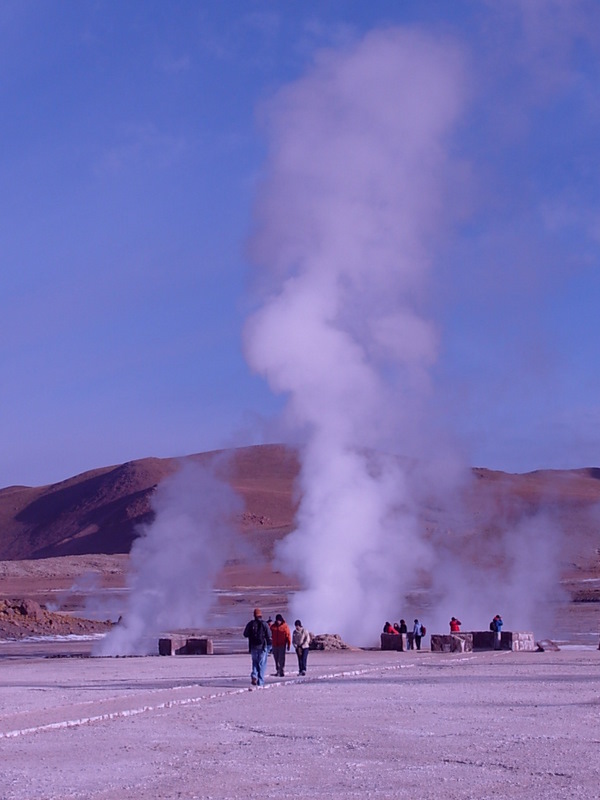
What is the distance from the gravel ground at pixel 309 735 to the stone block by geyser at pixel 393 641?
8686 millimetres

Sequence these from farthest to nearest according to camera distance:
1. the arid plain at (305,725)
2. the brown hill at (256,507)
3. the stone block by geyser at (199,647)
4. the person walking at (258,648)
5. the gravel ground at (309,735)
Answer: the brown hill at (256,507), the stone block by geyser at (199,647), the person walking at (258,648), the arid plain at (305,725), the gravel ground at (309,735)

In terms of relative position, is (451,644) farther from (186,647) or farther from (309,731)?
(309,731)

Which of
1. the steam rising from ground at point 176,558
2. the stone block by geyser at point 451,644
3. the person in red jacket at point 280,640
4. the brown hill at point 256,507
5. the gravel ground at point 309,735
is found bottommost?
the gravel ground at point 309,735

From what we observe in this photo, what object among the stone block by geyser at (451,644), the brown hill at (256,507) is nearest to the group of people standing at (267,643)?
the stone block by geyser at (451,644)

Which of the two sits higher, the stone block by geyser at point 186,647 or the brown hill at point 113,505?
the brown hill at point 113,505

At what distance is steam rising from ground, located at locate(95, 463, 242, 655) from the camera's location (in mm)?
41562

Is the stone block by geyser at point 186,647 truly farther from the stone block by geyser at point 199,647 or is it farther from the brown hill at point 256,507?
the brown hill at point 256,507

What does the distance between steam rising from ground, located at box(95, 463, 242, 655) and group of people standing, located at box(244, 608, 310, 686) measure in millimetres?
17027

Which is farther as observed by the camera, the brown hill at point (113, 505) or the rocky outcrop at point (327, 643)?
the brown hill at point (113, 505)

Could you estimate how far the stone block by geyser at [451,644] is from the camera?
30.6 meters

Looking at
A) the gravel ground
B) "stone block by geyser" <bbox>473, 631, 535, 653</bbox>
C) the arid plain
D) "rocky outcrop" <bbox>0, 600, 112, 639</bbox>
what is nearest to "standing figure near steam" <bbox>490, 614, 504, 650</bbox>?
"stone block by geyser" <bbox>473, 631, 535, 653</bbox>

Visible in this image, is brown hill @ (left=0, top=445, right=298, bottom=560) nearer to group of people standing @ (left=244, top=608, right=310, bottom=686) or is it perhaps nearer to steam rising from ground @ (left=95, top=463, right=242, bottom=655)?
steam rising from ground @ (left=95, top=463, right=242, bottom=655)

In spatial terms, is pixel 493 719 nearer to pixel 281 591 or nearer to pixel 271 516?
pixel 281 591

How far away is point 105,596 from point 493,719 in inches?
2465
